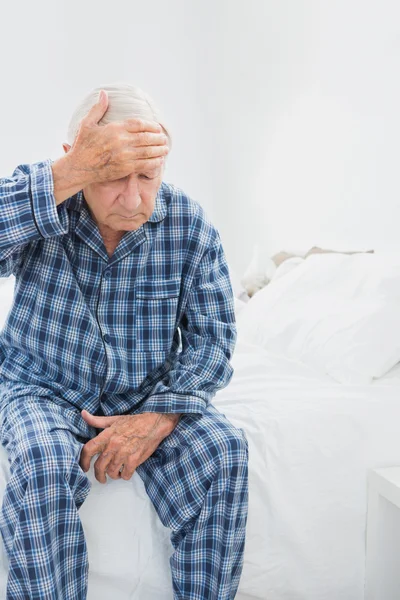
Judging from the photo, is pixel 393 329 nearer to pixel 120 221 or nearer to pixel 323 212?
pixel 120 221

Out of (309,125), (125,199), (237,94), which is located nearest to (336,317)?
(125,199)

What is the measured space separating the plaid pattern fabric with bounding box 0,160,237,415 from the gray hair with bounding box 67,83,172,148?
11cm

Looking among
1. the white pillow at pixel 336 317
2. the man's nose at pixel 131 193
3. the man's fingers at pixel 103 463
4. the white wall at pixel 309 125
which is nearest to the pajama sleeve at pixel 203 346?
the man's fingers at pixel 103 463

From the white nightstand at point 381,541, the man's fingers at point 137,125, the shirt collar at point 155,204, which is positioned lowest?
the white nightstand at point 381,541

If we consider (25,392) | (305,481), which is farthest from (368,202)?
(25,392)

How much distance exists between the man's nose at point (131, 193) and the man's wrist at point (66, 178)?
2.9 inches

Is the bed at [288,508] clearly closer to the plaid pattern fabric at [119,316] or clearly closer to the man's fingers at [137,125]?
the plaid pattern fabric at [119,316]

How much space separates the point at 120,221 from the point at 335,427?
0.63 m

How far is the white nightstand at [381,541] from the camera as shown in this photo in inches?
49.7

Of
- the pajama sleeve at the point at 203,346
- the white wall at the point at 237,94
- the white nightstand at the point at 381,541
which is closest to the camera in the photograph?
the pajama sleeve at the point at 203,346

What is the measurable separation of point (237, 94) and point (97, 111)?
8.17 feet

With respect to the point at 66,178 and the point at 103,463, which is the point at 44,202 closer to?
the point at 66,178

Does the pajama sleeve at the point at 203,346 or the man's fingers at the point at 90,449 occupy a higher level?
the pajama sleeve at the point at 203,346

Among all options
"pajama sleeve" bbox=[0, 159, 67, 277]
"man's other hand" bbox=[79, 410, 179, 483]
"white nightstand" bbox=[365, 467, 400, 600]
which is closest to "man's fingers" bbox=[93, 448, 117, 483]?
"man's other hand" bbox=[79, 410, 179, 483]
